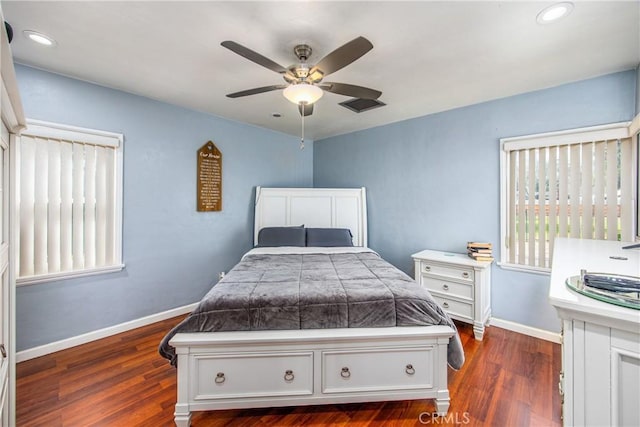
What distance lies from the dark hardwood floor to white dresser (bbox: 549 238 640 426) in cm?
116

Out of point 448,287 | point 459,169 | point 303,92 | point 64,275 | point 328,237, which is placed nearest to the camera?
point 303,92

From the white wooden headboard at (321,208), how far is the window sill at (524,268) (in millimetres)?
1672

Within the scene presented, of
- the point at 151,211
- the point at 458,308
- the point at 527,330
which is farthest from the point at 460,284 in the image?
the point at 151,211

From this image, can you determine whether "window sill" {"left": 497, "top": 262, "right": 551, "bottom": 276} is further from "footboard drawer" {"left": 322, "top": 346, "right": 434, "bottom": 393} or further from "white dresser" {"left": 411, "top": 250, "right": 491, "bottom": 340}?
"footboard drawer" {"left": 322, "top": 346, "right": 434, "bottom": 393}

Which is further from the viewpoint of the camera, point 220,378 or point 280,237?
point 280,237

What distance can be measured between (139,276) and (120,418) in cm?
152

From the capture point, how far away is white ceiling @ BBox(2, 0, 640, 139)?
1545 millimetres

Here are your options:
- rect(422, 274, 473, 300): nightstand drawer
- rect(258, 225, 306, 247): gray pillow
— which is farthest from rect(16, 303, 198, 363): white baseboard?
rect(422, 274, 473, 300): nightstand drawer

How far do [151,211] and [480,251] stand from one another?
11.6 ft

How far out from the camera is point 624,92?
2195mm

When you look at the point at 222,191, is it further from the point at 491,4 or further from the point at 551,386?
the point at 551,386

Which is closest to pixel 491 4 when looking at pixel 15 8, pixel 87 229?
pixel 15 8
